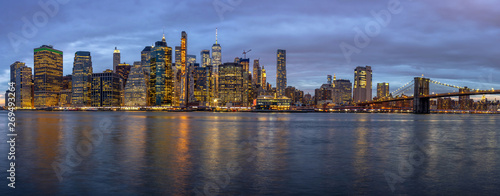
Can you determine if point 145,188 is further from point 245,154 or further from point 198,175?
point 245,154

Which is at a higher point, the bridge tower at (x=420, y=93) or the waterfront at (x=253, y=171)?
the bridge tower at (x=420, y=93)

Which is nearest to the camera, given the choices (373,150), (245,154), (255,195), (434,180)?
(255,195)

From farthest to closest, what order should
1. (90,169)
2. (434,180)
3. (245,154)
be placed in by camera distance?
(245,154)
(90,169)
(434,180)

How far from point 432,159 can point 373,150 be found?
19.4 feet

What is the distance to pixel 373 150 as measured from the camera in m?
32.2

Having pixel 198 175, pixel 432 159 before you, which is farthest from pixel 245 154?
pixel 432 159

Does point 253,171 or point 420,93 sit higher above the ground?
point 420,93

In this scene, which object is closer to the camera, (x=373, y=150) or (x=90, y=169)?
(x=90, y=169)

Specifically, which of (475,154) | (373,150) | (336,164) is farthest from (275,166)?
(475,154)

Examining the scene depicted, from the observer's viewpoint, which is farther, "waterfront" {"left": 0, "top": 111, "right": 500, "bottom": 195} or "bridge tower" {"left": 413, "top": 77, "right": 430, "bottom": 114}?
"bridge tower" {"left": 413, "top": 77, "right": 430, "bottom": 114}

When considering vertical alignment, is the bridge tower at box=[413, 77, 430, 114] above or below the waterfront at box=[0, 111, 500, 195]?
above

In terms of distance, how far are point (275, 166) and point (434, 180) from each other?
858 cm

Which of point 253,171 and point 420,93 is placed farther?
point 420,93

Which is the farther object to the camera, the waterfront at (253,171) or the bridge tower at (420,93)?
the bridge tower at (420,93)
